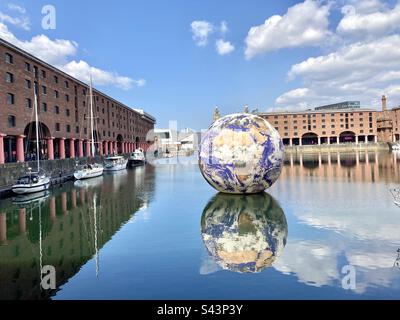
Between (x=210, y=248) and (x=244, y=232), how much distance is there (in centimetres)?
214

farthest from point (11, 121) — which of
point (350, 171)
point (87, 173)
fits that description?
point (350, 171)

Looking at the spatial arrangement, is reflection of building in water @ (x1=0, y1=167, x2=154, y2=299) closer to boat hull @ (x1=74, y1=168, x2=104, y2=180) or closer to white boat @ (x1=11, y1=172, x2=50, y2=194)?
white boat @ (x1=11, y1=172, x2=50, y2=194)

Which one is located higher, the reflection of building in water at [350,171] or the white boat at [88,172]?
the white boat at [88,172]

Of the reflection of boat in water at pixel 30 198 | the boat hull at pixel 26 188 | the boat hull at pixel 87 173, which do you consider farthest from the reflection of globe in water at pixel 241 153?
the boat hull at pixel 87 173

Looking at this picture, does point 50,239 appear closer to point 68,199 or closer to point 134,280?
point 134,280

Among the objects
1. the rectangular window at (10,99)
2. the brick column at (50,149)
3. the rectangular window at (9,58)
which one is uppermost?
the rectangular window at (9,58)

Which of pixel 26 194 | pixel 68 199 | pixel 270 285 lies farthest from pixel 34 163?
pixel 270 285

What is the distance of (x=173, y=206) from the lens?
62.0 feet

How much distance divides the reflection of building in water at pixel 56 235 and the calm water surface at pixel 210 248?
0.05 m

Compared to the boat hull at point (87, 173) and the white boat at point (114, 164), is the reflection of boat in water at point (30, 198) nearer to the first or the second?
the boat hull at point (87, 173)

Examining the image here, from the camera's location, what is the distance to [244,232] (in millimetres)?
12156

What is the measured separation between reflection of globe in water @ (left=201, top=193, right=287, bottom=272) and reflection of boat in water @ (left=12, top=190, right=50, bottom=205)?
1466 centimetres

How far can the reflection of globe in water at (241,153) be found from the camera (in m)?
17.9

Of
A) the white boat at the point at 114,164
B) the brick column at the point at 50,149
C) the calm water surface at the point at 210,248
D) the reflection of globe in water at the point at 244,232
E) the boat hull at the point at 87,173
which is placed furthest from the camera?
the white boat at the point at 114,164
